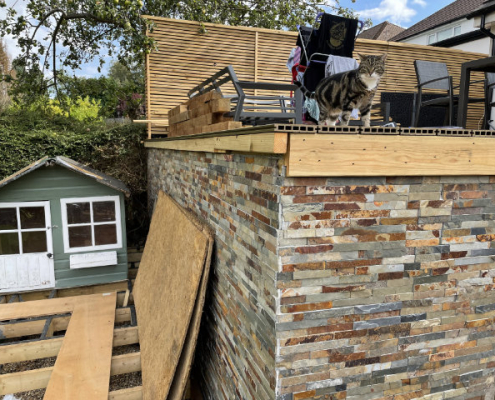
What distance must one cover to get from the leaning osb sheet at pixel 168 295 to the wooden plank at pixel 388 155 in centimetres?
170

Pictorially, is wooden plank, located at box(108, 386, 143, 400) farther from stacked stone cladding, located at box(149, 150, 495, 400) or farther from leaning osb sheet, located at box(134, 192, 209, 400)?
stacked stone cladding, located at box(149, 150, 495, 400)

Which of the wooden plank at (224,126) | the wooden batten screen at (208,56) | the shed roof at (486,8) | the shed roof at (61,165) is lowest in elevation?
the shed roof at (61,165)

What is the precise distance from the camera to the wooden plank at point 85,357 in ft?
12.3

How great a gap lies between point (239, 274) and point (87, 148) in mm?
7757

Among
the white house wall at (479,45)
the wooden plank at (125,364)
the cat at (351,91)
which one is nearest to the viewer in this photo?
the cat at (351,91)

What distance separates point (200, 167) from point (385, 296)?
7.95 ft

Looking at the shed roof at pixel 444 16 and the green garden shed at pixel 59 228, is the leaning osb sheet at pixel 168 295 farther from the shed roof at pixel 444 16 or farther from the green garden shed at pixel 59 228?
the shed roof at pixel 444 16

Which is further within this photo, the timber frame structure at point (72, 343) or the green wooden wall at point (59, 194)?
the green wooden wall at point (59, 194)

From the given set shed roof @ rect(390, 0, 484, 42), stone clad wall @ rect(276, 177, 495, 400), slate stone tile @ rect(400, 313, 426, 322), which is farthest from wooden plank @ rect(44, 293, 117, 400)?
shed roof @ rect(390, 0, 484, 42)

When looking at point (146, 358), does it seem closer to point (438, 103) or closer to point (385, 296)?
point (385, 296)

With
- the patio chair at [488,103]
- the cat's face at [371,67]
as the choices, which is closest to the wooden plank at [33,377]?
the cat's face at [371,67]

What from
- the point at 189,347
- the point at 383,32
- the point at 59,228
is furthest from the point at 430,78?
the point at 383,32

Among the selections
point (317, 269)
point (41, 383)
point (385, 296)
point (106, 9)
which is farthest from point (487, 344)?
point (106, 9)

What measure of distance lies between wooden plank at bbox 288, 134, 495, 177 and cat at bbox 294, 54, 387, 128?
1287mm
